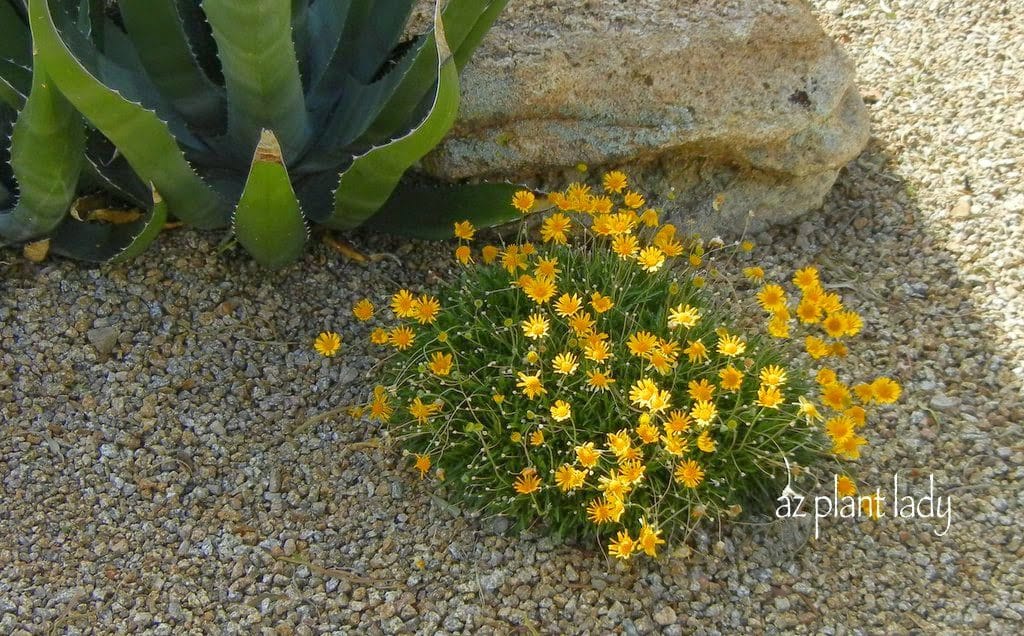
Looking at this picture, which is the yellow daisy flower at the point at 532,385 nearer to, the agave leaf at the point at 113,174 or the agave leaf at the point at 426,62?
the agave leaf at the point at 426,62

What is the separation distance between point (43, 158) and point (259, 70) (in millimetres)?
601

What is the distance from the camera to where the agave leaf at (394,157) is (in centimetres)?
247

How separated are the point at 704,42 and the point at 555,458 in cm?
151

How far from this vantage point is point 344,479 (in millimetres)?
2766

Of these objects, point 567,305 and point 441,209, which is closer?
Result: point 567,305

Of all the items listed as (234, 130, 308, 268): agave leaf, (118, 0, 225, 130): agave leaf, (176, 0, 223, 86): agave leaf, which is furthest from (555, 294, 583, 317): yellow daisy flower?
(176, 0, 223, 86): agave leaf

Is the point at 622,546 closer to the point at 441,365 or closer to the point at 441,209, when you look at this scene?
the point at 441,365

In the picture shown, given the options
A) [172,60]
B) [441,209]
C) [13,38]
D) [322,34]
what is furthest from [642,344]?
[13,38]

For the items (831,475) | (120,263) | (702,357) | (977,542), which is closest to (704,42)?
(702,357)

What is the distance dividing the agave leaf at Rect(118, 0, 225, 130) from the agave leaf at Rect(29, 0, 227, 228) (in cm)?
28

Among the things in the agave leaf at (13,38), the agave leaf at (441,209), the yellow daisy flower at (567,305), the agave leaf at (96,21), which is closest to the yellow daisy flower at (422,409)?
the yellow daisy flower at (567,305)

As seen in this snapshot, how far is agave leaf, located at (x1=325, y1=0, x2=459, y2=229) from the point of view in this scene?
2471 millimetres

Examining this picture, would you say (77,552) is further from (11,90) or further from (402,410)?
(11,90)

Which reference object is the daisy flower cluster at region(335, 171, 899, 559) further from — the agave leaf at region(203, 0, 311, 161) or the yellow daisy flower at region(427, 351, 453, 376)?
the agave leaf at region(203, 0, 311, 161)
